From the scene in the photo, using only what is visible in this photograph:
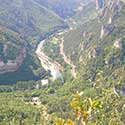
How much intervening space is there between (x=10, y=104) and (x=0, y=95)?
1940 centimetres

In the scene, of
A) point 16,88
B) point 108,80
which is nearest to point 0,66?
point 16,88

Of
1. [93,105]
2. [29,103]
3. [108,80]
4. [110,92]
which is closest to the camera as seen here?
[93,105]

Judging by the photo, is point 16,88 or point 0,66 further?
point 0,66

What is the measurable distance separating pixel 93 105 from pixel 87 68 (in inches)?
6786

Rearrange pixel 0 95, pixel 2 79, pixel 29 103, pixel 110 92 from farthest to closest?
pixel 2 79 < pixel 0 95 < pixel 29 103 < pixel 110 92

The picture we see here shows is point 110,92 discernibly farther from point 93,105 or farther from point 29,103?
point 29,103

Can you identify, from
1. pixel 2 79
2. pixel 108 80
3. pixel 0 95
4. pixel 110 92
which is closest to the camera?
pixel 110 92

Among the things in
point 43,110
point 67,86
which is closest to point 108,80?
point 67,86

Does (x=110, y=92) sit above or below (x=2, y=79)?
above

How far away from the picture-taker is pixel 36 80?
190750 millimetres

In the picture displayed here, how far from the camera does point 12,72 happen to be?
196 metres

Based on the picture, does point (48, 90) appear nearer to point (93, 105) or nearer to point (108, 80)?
point (108, 80)

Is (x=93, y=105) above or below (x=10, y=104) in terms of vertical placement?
above

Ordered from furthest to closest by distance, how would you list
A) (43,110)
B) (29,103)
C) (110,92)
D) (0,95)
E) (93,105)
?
1. (0,95)
2. (29,103)
3. (43,110)
4. (110,92)
5. (93,105)
